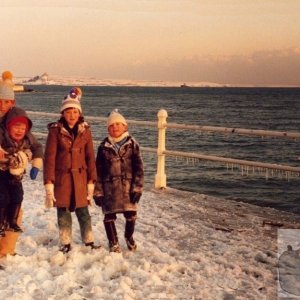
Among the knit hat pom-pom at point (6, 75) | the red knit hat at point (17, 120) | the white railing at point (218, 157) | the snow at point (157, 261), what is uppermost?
the knit hat pom-pom at point (6, 75)

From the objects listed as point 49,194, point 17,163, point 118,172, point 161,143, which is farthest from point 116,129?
point 161,143

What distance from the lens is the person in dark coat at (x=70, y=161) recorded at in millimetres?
4934

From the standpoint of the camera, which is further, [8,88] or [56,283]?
[8,88]

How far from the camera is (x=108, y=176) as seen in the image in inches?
202

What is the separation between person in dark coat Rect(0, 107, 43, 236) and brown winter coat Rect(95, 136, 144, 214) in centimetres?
65

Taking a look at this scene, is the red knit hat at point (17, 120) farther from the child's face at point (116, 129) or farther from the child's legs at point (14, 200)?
the child's face at point (116, 129)

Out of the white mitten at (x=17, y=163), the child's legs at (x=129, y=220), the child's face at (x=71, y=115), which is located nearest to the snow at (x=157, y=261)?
the child's legs at (x=129, y=220)

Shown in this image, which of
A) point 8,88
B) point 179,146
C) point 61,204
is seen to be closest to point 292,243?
point 61,204

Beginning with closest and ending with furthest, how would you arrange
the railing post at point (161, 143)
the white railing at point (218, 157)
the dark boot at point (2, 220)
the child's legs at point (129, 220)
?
the dark boot at point (2, 220)
the child's legs at point (129, 220)
the white railing at point (218, 157)
the railing post at point (161, 143)

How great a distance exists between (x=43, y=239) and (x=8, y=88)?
1668 millimetres

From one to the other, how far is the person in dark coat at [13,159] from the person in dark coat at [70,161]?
0.19 metres

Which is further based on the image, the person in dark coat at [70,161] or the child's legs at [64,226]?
the child's legs at [64,226]

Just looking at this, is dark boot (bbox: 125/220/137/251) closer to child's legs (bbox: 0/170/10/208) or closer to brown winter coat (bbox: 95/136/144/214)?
brown winter coat (bbox: 95/136/144/214)

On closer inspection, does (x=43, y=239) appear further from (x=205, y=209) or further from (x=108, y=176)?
(x=205, y=209)
